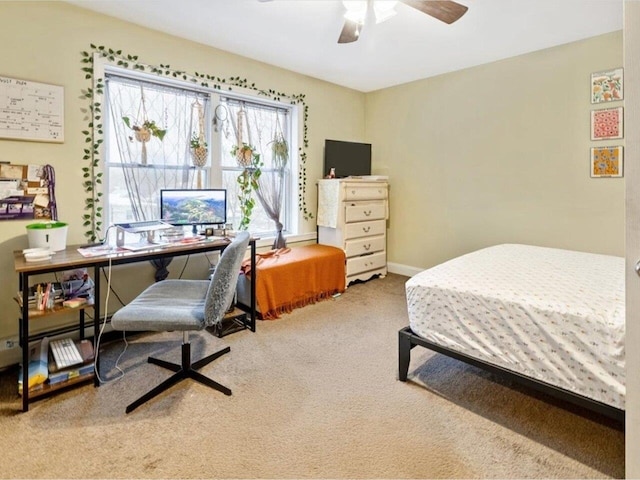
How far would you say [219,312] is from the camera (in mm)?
1996

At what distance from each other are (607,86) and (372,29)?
209 cm

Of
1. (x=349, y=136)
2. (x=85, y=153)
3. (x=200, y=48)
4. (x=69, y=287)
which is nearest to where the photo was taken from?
(x=69, y=287)

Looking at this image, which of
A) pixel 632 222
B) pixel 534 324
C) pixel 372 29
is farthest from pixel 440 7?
pixel 534 324

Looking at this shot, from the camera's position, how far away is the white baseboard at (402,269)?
4.54m

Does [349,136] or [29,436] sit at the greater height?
[349,136]

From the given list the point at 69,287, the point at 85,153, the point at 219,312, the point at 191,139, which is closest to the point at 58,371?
the point at 69,287

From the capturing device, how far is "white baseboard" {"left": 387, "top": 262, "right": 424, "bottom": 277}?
179 inches

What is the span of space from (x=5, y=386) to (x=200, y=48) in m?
3.02

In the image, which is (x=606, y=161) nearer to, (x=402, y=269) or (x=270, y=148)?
(x=402, y=269)

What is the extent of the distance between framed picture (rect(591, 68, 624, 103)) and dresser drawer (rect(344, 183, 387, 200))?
2.20 metres

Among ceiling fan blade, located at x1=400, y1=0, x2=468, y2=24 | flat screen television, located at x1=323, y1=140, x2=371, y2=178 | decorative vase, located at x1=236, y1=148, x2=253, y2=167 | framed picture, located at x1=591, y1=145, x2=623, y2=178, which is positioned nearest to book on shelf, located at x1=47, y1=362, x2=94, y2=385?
decorative vase, located at x1=236, y1=148, x2=253, y2=167

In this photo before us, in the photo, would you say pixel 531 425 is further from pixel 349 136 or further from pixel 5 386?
pixel 349 136

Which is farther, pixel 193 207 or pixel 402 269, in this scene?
pixel 402 269

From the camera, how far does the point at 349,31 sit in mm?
2451
